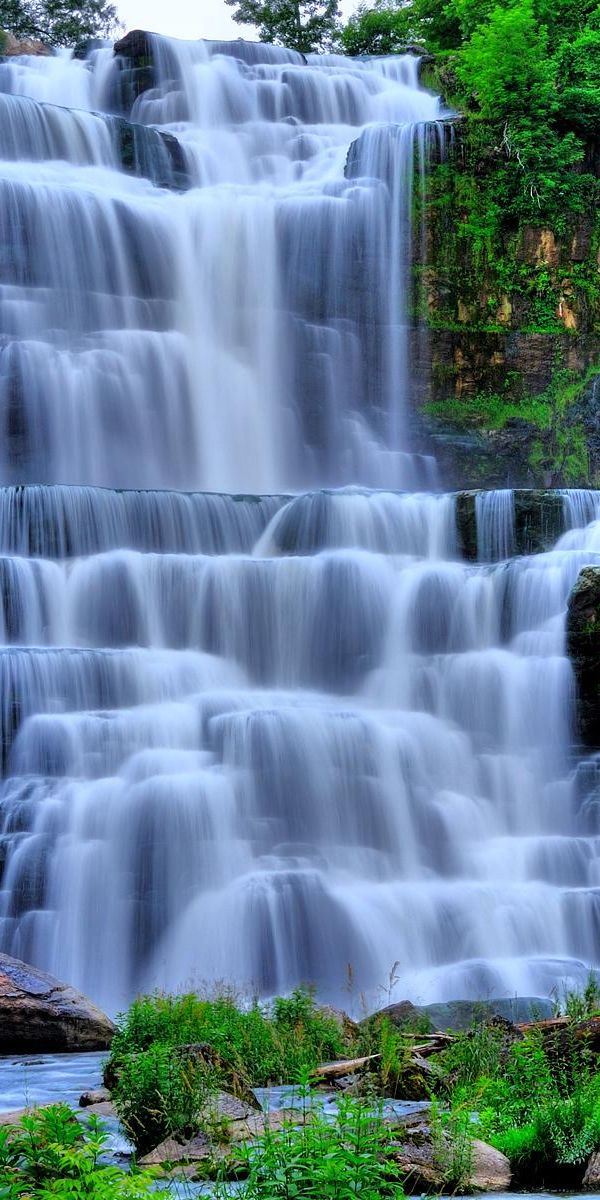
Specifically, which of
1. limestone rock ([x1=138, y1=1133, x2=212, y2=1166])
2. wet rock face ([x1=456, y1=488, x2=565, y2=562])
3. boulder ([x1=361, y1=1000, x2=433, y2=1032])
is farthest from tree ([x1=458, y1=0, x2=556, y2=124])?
limestone rock ([x1=138, y1=1133, x2=212, y2=1166])

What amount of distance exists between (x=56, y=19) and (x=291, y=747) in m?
42.6

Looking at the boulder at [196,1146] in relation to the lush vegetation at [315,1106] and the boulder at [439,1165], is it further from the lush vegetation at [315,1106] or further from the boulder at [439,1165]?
the boulder at [439,1165]

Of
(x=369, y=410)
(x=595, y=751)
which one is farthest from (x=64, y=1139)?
(x=369, y=410)

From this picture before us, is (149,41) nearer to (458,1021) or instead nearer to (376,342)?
(376,342)

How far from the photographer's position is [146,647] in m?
20.1

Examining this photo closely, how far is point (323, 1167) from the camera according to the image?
15.0ft

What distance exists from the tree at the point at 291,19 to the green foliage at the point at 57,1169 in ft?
165

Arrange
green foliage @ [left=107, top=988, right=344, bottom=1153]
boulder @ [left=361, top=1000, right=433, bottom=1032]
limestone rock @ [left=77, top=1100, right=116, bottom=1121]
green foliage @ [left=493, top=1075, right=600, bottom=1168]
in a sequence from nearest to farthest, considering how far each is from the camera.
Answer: green foliage @ [left=493, top=1075, right=600, bottom=1168]
green foliage @ [left=107, top=988, right=344, bottom=1153]
limestone rock @ [left=77, top=1100, right=116, bottom=1121]
boulder @ [left=361, top=1000, right=433, bottom=1032]

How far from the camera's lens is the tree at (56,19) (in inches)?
1907

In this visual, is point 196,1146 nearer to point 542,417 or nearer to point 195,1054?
point 195,1054

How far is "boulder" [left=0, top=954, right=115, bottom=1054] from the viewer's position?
10.6 meters

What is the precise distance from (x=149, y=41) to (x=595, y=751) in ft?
83.8

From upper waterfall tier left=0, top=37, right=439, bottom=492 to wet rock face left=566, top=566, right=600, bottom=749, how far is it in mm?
10487

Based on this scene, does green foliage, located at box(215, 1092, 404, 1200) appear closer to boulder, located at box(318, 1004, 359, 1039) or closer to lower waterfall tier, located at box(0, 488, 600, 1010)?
boulder, located at box(318, 1004, 359, 1039)
